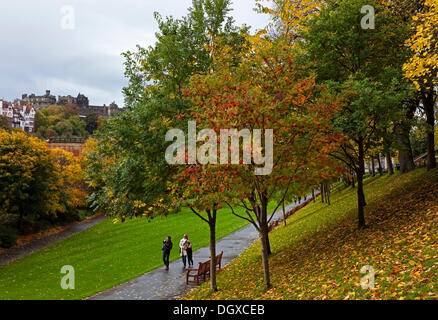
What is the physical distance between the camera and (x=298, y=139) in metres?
10.1

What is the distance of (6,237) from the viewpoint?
3297 cm

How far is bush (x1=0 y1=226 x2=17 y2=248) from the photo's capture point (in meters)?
32.5

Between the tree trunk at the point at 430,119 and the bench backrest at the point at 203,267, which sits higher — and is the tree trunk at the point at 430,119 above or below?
above

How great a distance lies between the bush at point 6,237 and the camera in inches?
1280

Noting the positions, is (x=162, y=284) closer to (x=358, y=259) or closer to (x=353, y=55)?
(x=358, y=259)

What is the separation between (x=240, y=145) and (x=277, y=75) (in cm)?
283

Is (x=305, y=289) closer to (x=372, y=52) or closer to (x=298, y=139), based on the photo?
(x=298, y=139)

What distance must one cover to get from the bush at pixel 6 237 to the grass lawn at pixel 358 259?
87.4 ft

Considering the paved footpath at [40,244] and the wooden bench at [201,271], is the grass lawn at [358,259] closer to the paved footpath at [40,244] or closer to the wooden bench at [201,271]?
the wooden bench at [201,271]

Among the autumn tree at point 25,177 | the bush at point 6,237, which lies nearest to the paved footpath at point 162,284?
the bush at point 6,237

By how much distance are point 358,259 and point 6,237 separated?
34.4m

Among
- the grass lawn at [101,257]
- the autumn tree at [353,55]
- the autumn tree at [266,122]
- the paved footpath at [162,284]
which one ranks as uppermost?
the autumn tree at [353,55]

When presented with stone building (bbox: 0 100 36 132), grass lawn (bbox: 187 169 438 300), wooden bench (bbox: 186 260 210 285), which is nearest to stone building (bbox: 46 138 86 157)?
stone building (bbox: 0 100 36 132)
